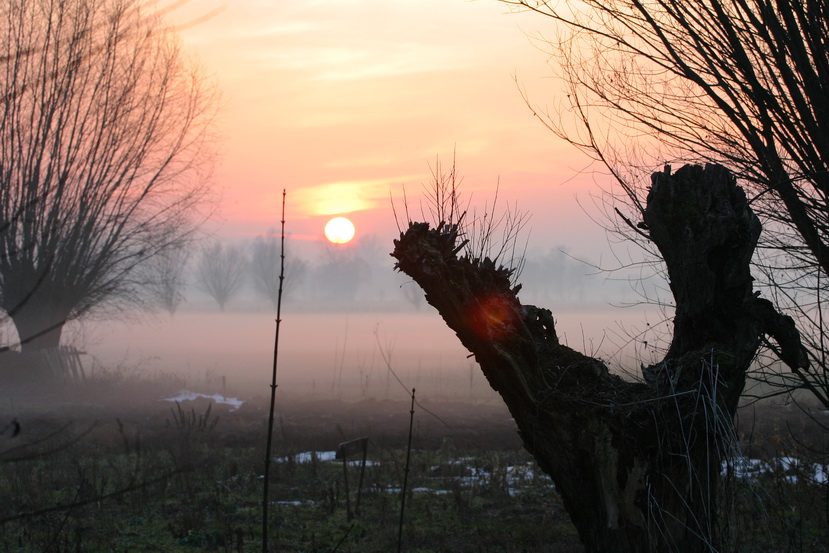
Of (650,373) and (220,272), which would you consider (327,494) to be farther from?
(220,272)

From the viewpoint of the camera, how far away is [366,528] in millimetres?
7297

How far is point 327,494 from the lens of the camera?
8555 millimetres

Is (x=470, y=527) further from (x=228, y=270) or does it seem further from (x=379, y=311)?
(x=228, y=270)

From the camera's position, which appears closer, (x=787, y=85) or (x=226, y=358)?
(x=787, y=85)

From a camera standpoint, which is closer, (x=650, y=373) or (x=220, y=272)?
(x=650, y=373)

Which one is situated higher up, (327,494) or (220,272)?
(220,272)

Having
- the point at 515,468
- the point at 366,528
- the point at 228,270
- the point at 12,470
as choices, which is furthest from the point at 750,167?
the point at 228,270

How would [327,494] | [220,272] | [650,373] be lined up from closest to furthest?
[650,373] → [327,494] → [220,272]

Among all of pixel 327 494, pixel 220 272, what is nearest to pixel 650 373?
pixel 327 494

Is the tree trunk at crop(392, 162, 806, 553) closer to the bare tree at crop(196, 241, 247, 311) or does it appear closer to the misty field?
the misty field

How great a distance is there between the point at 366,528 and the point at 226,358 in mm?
39890

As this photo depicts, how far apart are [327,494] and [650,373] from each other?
558 centimetres

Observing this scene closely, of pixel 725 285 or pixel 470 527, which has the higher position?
pixel 725 285

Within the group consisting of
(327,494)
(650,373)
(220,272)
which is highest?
(220,272)
